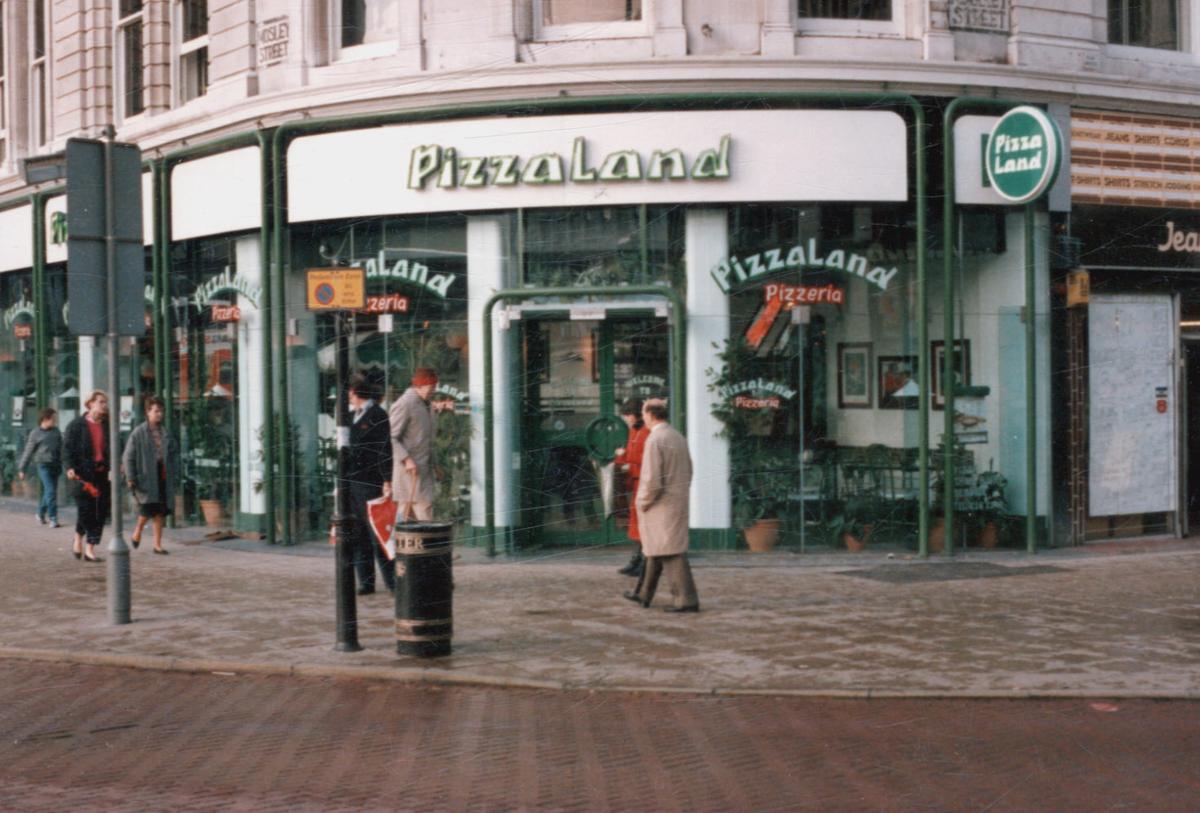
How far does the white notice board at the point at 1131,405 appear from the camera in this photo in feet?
54.2

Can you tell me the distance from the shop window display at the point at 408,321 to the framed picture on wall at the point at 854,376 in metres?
4.16

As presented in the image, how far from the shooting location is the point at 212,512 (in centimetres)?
1855

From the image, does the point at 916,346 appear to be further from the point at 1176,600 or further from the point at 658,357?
the point at 1176,600

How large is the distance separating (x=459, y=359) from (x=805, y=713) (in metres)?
8.41

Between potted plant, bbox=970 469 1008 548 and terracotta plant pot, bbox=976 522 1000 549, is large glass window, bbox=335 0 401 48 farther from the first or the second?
terracotta plant pot, bbox=976 522 1000 549

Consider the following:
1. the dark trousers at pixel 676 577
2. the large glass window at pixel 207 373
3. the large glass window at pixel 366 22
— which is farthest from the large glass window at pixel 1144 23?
the large glass window at pixel 207 373

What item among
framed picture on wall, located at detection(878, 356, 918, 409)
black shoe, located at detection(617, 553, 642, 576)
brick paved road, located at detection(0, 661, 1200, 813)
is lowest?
brick paved road, located at detection(0, 661, 1200, 813)

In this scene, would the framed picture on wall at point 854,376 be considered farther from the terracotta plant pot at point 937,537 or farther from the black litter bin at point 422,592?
the black litter bin at point 422,592

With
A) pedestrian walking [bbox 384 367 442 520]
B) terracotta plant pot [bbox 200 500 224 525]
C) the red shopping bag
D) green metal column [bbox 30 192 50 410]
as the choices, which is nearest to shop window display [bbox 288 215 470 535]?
terracotta plant pot [bbox 200 500 224 525]

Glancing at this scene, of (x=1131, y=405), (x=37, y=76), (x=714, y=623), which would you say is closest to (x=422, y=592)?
(x=714, y=623)

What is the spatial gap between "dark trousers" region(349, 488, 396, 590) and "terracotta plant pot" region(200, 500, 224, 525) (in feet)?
18.0

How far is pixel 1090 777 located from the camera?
7.02 metres

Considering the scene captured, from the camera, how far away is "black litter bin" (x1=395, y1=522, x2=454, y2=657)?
1011cm

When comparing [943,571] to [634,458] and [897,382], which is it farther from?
[634,458]
